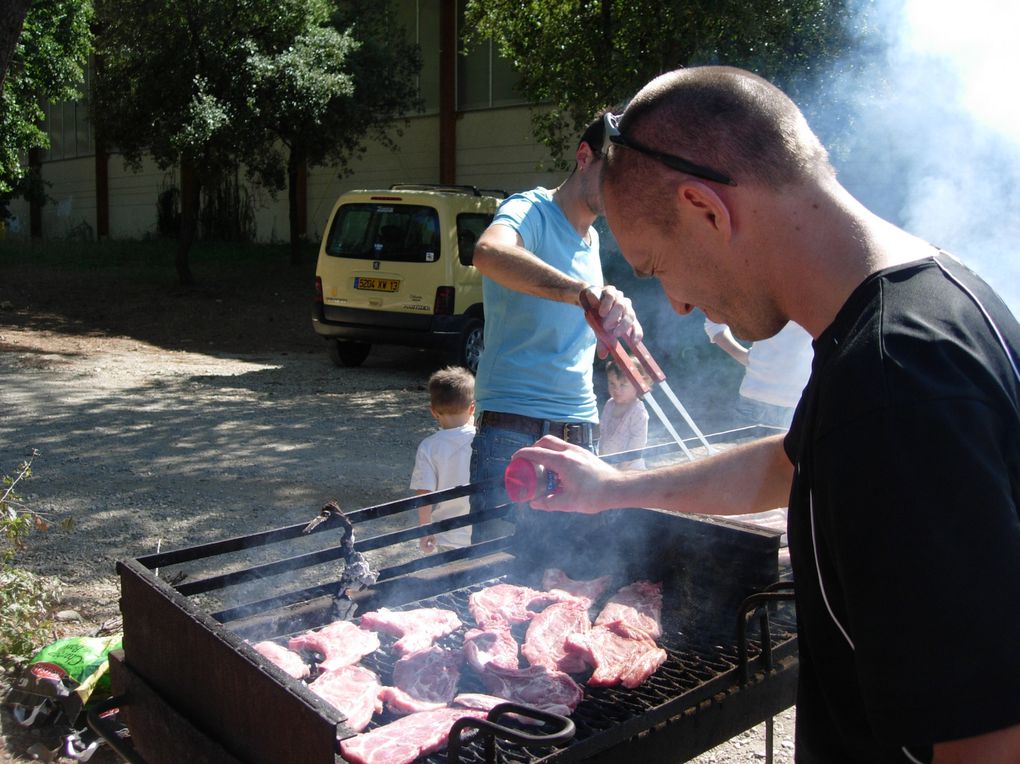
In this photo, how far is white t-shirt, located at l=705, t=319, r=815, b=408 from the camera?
4.72 meters

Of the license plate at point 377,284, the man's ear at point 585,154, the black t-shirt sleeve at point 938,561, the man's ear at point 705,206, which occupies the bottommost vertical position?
the license plate at point 377,284

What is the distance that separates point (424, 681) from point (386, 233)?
30.9ft

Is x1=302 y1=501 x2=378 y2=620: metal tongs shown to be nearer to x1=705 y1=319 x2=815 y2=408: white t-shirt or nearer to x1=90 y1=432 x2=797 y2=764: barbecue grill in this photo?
x1=90 y1=432 x2=797 y2=764: barbecue grill

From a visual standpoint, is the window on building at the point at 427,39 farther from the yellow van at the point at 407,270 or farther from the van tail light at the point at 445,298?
the van tail light at the point at 445,298

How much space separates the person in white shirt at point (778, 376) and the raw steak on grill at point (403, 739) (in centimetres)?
298

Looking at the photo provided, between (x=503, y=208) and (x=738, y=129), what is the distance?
209 cm

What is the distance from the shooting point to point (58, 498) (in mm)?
6340

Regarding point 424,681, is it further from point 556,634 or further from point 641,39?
point 641,39

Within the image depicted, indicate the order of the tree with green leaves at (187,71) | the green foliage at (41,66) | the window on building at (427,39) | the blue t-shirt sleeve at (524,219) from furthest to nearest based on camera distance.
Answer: the window on building at (427,39), the green foliage at (41,66), the tree with green leaves at (187,71), the blue t-shirt sleeve at (524,219)

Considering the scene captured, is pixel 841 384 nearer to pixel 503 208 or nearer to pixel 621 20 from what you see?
pixel 503 208

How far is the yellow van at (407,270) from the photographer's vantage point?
11.0m

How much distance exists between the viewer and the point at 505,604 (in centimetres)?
285

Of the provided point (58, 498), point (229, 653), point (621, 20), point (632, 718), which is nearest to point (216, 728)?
point (229, 653)

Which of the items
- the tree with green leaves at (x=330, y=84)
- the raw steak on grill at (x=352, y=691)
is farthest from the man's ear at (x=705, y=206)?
the tree with green leaves at (x=330, y=84)
